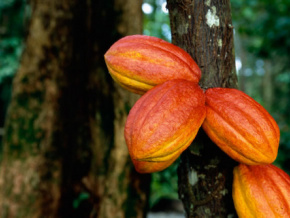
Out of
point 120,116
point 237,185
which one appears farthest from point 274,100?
point 237,185

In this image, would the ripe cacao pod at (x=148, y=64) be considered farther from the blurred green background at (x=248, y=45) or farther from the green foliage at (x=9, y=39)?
the green foliage at (x=9, y=39)

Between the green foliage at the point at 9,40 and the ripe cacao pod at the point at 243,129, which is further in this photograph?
the green foliage at the point at 9,40

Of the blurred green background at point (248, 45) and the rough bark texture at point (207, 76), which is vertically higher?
the rough bark texture at point (207, 76)

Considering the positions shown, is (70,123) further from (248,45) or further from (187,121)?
(248,45)

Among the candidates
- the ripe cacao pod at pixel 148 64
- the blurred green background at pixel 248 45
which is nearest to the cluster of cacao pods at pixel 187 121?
the ripe cacao pod at pixel 148 64

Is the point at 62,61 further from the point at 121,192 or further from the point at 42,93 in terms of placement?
the point at 121,192

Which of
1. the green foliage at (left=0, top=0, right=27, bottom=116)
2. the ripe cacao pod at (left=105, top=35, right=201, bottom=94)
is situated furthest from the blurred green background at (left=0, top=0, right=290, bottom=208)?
the ripe cacao pod at (left=105, top=35, right=201, bottom=94)

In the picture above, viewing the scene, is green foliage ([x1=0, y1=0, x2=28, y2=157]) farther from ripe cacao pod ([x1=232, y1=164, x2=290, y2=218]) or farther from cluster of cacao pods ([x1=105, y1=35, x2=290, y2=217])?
ripe cacao pod ([x1=232, y1=164, x2=290, y2=218])
